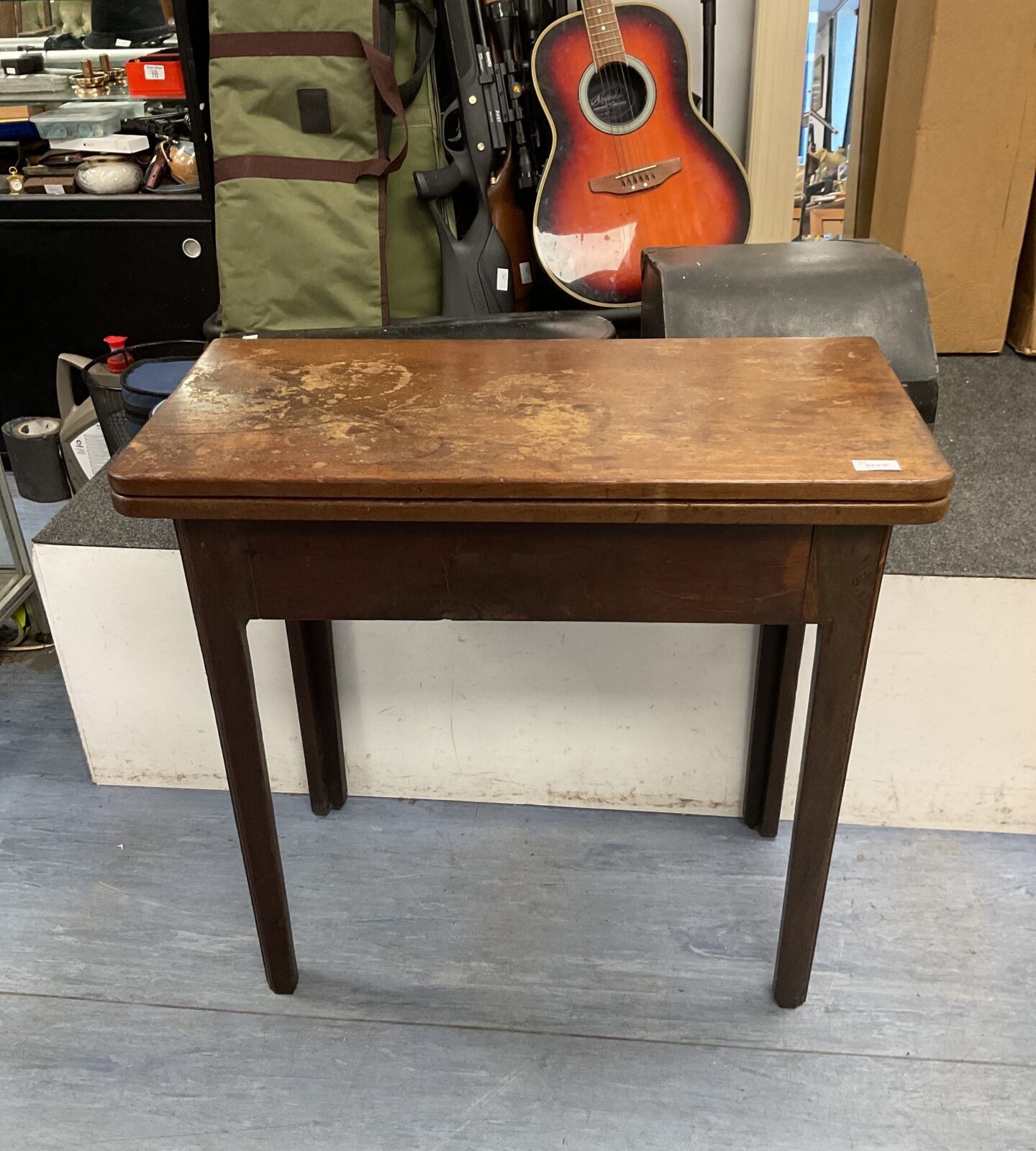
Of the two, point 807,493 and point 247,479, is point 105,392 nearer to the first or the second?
point 247,479

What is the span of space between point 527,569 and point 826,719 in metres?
0.28

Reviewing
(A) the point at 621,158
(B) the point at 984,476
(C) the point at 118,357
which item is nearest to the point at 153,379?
(C) the point at 118,357

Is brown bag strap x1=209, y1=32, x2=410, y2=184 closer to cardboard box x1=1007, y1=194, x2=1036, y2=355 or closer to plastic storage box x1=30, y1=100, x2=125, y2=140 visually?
plastic storage box x1=30, y1=100, x2=125, y2=140

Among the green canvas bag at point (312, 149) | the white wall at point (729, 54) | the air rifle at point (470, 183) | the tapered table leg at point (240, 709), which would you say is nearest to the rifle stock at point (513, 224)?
the air rifle at point (470, 183)

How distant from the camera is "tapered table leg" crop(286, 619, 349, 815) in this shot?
1212 millimetres

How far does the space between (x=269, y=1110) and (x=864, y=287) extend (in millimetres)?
1095

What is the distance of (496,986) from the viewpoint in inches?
44.1

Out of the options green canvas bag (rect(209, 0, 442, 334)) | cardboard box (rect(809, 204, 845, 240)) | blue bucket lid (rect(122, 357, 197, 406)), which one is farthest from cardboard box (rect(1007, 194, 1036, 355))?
blue bucket lid (rect(122, 357, 197, 406))

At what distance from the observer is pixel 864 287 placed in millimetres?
1284

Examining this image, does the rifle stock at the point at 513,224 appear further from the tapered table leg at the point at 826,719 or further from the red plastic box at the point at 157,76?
the tapered table leg at the point at 826,719

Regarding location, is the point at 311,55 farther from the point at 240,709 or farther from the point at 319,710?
the point at 240,709

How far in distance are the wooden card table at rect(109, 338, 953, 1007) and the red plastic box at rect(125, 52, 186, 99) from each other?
4.58 ft

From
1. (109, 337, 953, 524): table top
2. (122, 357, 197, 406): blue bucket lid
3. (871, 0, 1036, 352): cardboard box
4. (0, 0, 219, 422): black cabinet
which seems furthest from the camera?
(0, 0, 219, 422): black cabinet

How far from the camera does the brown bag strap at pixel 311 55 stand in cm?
164
